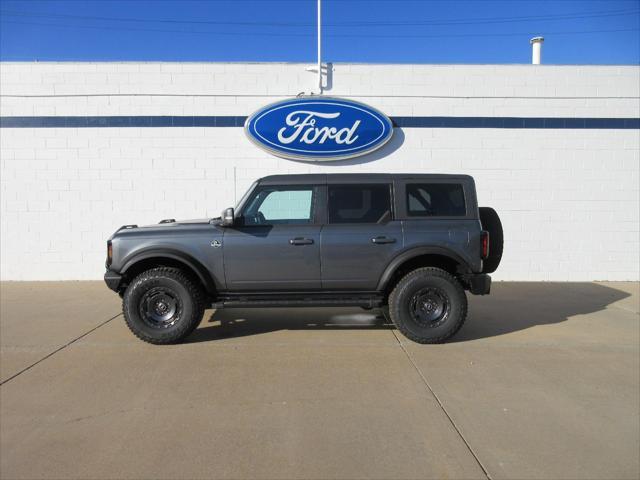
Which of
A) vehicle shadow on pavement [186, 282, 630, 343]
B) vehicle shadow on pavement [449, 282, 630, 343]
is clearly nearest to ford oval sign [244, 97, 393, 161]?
vehicle shadow on pavement [186, 282, 630, 343]

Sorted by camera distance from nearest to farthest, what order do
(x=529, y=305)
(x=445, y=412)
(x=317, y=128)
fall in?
(x=445, y=412) → (x=529, y=305) → (x=317, y=128)

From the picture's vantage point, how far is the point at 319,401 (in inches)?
150

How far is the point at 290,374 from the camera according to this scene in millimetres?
4406

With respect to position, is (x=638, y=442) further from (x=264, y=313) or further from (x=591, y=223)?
(x=591, y=223)

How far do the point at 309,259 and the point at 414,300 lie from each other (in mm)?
1290

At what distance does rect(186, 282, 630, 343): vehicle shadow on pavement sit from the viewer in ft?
19.6

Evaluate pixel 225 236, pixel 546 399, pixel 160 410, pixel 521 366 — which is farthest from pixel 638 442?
pixel 225 236

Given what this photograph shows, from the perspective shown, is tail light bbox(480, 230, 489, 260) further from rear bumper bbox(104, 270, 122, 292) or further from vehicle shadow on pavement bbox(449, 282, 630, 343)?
rear bumper bbox(104, 270, 122, 292)

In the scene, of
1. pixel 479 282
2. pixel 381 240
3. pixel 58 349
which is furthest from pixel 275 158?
pixel 58 349

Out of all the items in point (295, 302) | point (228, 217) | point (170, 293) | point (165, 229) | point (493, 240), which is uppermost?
point (228, 217)

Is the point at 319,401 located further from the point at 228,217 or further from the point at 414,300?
the point at 228,217

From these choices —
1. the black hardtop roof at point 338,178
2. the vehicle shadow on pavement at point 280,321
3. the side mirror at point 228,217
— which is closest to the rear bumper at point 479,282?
the black hardtop roof at point 338,178

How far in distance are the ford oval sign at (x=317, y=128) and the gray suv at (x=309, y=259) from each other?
3802 millimetres

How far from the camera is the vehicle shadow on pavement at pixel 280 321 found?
231 inches
